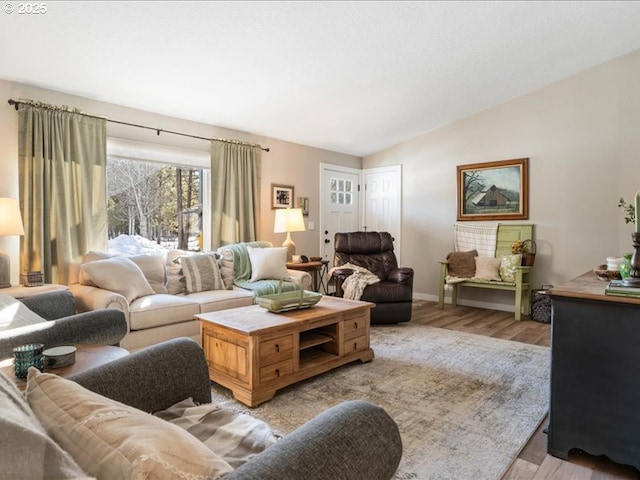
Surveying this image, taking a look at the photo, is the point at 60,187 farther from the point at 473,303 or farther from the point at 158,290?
the point at 473,303

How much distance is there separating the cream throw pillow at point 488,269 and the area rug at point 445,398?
1400 mm

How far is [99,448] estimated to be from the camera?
62 cm

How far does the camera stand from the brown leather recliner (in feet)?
13.7

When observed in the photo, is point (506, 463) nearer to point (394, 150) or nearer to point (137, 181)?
point (137, 181)

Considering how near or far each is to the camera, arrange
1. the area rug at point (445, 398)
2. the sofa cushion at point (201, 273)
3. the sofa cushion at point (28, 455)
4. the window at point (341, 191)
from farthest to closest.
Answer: the window at point (341, 191), the sofa cushion at point (201, 273), the area rug at point (445, 398), the sofa cushion at point (28, 455)

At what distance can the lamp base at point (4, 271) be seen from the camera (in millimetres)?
2869

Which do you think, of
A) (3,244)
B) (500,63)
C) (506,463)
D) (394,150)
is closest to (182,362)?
(506,463)

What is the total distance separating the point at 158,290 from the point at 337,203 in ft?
11.1

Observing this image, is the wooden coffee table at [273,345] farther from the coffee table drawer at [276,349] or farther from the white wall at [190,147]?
the white wall at [190,147]

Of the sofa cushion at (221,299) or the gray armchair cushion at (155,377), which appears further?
the sofa cushion at (221,299)

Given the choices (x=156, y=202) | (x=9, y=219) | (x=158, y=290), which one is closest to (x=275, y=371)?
(x=158, y=290)

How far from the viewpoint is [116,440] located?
2.05 feet

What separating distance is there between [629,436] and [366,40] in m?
3.13

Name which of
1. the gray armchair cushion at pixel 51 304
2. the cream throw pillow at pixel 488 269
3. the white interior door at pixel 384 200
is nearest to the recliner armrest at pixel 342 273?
the cream throw pillow at pixel 488 269
